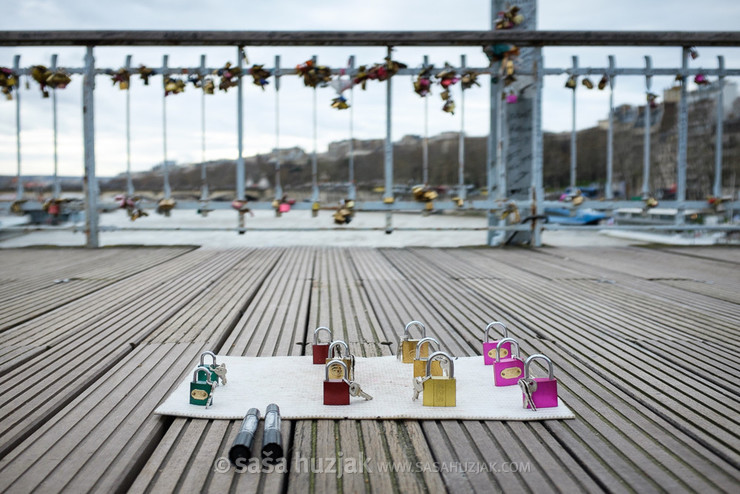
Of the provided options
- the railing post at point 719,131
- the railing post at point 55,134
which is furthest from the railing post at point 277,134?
the railing post at point 719,131

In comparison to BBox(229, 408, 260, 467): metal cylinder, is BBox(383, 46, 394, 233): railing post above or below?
above

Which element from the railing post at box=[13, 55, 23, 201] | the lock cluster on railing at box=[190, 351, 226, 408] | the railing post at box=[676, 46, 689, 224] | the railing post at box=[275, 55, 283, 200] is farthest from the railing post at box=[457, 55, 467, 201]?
the lock cluster on railing at box=[190, 351, 226, 408]

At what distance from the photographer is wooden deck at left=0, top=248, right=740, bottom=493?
54.0 inches

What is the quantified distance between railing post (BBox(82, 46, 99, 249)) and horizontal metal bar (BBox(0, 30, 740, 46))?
0.35 metres

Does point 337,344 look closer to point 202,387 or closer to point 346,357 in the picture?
point 346,357

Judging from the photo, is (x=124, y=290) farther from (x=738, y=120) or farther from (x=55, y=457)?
(x=738, y=120)

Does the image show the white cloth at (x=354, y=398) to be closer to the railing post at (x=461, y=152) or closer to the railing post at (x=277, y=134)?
the railing post at (x=277, y=134)

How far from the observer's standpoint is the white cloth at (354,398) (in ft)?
5.55

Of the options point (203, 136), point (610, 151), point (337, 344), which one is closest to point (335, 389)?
point (337, 344)

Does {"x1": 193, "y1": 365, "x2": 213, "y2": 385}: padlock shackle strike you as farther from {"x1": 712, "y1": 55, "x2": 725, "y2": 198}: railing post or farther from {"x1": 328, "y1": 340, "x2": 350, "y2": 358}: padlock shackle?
{"x1": 712, "y1": 55, "x2": 725, "y2": 198}: railing post

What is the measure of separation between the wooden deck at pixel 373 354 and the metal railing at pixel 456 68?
1641 mm

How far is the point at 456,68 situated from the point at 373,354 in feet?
14.8

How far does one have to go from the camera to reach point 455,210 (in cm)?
636

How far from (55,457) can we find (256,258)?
4.09 metres
